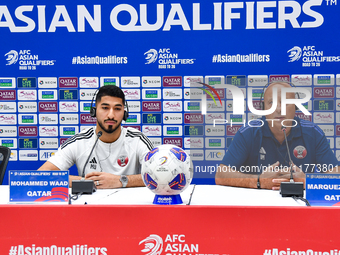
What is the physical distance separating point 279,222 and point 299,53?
2119 millimetres

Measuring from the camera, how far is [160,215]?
1034 mm

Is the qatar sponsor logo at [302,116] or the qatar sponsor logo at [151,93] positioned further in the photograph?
the qatar sponsor logo at [151,93]

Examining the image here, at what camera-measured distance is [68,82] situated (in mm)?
2885

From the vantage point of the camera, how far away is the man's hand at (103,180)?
163 cm

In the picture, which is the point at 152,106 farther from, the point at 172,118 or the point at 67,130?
the point at 67,130

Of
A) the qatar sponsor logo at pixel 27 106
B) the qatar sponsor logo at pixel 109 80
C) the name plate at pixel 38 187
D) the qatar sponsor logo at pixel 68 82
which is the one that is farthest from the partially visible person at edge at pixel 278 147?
the qatar sponsor logo at pixel 27 106

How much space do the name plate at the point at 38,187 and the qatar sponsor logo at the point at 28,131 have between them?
1885mm

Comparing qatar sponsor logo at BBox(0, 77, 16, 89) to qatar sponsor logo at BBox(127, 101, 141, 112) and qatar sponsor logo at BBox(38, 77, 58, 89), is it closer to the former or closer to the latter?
qatar sponsor logo at BBox(38, 77, 58, 89)

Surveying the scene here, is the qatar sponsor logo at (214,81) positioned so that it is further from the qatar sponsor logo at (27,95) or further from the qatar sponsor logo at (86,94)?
the qatar sponsor logo at (27,95)

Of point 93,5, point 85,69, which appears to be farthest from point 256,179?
point 93,5

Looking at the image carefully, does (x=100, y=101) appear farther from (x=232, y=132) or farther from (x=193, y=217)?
(x=193, y=217)

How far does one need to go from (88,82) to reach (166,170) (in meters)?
2.06

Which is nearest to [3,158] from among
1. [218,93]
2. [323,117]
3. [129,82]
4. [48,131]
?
[48,131]

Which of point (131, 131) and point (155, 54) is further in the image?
point (155, 54)
